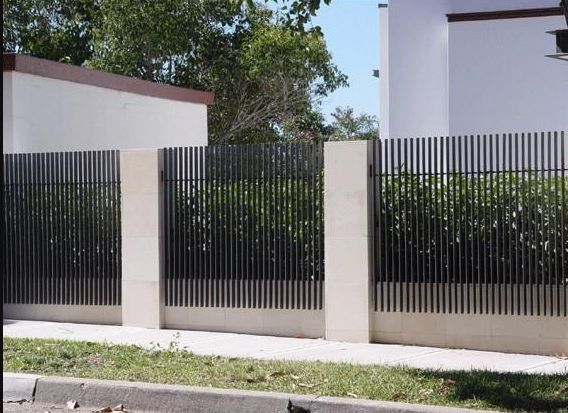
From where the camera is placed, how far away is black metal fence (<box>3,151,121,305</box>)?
13.6 m

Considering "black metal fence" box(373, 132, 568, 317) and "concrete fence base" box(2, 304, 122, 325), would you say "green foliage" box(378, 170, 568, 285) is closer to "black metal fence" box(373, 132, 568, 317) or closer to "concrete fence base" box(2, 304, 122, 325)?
"black metal fence" box(373, 132, 568, 317)

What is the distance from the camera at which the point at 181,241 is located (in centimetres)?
1313

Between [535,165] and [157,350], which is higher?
[535,165]

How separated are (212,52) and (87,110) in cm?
1505

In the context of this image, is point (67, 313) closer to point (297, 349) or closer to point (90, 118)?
point (297, 349)

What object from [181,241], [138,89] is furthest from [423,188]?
[138,89]

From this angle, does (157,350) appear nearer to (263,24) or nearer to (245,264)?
(245,264)

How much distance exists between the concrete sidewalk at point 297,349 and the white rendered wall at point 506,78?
25.5 ft

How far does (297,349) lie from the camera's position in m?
11.5

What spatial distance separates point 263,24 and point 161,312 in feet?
68.4

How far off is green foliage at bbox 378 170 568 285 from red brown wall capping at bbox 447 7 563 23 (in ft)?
25.1

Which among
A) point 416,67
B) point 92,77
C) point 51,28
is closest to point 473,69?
point 416,67

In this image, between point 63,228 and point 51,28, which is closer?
point 63,228

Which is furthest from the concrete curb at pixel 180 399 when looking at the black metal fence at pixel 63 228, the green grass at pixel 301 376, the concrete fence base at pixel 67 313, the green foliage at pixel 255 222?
the black metal fence at pixel 63 228
